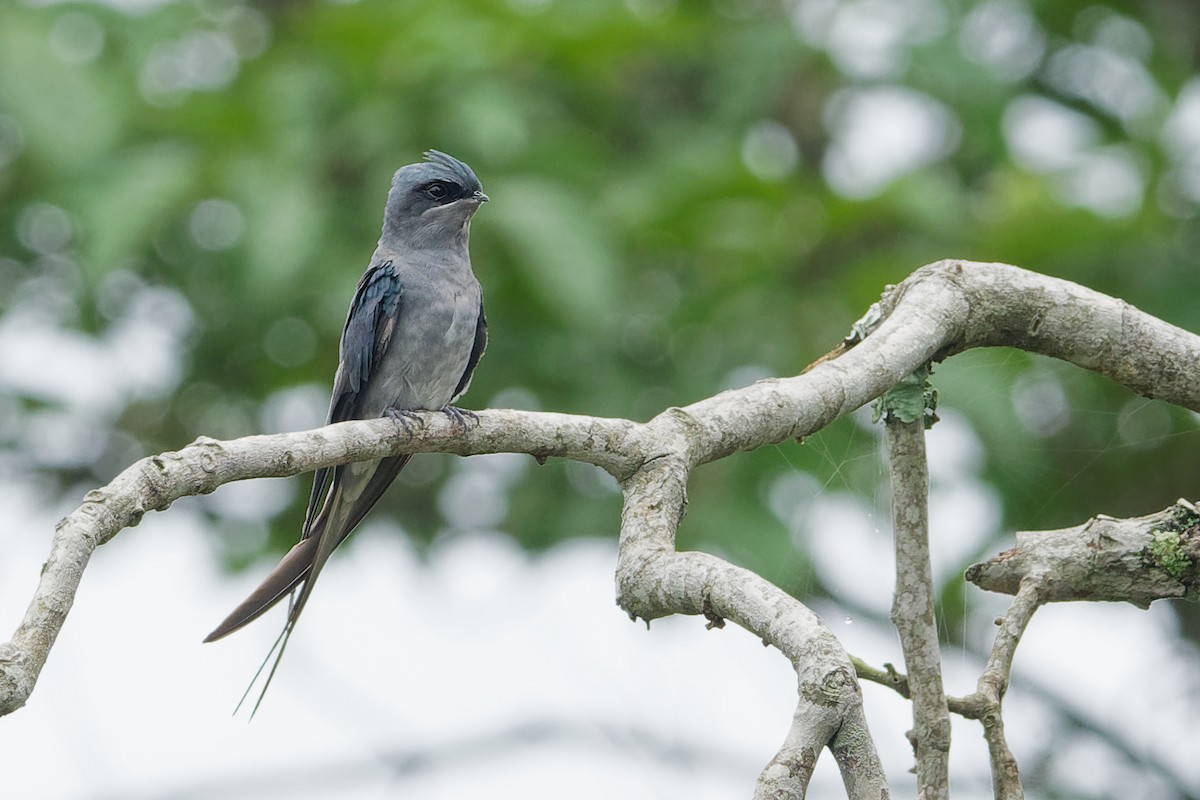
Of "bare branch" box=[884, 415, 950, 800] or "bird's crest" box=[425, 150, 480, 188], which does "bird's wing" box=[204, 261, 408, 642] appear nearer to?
"bird's crest" box=[425, 150, 480, 188]

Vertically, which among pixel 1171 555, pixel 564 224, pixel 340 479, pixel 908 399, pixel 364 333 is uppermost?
pixel 564 224

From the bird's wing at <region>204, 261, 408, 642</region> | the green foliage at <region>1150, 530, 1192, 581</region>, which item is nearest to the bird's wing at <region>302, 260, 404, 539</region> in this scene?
the bird's wing at <region>204, 261, 408, 642</region>

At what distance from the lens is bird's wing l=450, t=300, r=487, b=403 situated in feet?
18.8

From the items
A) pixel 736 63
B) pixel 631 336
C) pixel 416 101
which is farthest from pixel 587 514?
pixel 736 63

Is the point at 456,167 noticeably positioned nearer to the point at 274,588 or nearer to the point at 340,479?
the point at 340,479

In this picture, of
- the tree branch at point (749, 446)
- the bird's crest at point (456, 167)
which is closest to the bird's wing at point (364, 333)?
the bird's crest at point (456, 167)

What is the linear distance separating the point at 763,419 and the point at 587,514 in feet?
10.7

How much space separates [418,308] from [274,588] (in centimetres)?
183

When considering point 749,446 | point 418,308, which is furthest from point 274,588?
point 418,308

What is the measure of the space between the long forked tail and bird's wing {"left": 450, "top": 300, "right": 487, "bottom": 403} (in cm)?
130

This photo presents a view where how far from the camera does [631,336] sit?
6.57m

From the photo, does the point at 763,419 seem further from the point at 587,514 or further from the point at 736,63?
the point at 736,63

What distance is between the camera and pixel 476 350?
5773 mm

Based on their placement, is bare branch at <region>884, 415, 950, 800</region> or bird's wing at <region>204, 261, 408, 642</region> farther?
bird's wing at <region>204, 261, 408, 642</region>
